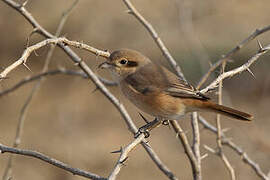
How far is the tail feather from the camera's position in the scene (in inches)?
121

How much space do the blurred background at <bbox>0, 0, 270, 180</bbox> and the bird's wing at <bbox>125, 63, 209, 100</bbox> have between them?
9.11 feet

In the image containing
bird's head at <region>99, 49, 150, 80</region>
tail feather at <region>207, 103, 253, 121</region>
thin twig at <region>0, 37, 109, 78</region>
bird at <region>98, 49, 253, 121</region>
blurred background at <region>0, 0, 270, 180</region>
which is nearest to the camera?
thin twig at <region>0, 37, 109, 78</region>

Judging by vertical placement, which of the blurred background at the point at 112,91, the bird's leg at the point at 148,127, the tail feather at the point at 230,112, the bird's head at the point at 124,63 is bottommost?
the tail feather at the point at 230,112

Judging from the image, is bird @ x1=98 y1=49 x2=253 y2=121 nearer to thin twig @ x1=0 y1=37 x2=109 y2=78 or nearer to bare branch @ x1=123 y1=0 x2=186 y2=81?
bare branch @ x1=123 y1=0 x2=186 y2=81

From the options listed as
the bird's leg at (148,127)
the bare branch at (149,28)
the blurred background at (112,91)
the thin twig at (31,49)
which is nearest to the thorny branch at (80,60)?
the bird's leg at (148,127)

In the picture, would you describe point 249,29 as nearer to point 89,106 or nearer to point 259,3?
point 259,3

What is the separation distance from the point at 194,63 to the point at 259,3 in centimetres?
313

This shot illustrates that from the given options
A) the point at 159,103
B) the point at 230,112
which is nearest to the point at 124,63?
the point at 159,103

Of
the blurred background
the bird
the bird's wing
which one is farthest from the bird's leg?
the blurred background

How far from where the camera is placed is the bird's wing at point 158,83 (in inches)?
137

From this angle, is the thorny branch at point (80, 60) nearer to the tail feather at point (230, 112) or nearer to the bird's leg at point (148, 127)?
the bird's leg at point (148, 127)

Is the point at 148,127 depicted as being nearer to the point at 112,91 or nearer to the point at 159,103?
the point at 159,103

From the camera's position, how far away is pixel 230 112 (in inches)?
124

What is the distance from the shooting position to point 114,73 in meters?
3.80
